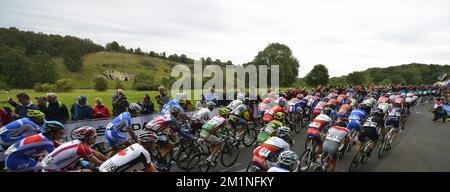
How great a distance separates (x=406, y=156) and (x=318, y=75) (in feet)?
128

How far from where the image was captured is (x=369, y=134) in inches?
275

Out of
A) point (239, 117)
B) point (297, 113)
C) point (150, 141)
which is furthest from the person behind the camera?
point (297, 113)

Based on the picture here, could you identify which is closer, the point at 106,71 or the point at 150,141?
the point at 150,141

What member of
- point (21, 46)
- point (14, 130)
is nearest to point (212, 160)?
point (14, 130)

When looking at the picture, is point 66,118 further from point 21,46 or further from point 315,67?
point 21,46

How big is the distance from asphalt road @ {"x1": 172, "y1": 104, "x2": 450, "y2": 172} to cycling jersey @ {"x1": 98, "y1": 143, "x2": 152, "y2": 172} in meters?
2.83

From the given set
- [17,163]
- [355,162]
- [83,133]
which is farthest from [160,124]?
[355,162]

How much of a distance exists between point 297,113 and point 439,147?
17.2 ft

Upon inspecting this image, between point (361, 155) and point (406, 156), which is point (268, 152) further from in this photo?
point (406, 156)

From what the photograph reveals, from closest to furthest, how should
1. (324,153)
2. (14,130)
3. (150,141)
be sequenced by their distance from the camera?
(150,141) → (14,130) → (324,153)

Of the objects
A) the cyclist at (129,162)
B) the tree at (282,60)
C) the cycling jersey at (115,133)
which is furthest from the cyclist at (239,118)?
the tree at (282,60)

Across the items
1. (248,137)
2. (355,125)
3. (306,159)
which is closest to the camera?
(306,159)

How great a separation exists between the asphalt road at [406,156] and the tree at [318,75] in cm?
3416
